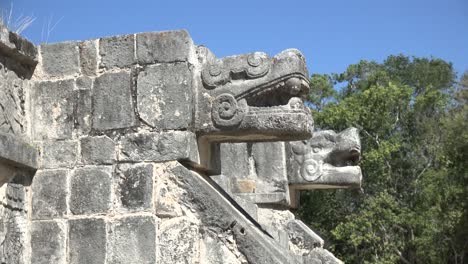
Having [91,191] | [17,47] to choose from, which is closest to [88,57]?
[17,47]

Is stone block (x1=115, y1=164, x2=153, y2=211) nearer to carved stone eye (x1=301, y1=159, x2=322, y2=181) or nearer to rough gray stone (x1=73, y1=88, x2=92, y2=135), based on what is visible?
rough gray stone (x1=73, y1=88, x2=92, y2=135)

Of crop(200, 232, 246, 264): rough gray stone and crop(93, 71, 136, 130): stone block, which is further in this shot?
crop(93, 71, 136, 130): stone block

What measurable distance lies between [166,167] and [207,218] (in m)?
0.45

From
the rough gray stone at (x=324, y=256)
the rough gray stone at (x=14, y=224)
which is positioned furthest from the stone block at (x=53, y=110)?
the rough gray stone at (x=324, y=256)

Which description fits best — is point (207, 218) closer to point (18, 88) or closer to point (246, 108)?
point (246, 108)

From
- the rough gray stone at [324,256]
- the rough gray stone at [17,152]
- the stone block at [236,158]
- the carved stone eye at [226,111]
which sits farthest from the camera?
the stone block at [236,158]

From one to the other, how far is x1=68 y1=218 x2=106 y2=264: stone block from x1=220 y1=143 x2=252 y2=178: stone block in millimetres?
3269

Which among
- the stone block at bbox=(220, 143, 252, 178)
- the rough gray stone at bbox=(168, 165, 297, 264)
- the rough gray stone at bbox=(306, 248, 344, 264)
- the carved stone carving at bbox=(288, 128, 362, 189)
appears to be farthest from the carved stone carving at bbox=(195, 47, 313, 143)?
the carved stone carving at bbox=(288, 128, 362, 189)

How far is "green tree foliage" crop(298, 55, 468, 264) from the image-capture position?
18.2 meters

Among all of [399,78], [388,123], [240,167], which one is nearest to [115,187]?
[240,167]

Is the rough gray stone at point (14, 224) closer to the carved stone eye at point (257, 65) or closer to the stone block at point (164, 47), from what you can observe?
the stone block at point (164, 47)

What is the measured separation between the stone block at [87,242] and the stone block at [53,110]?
2.16 ft

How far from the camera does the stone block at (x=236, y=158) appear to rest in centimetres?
801

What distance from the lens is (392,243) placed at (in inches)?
754
